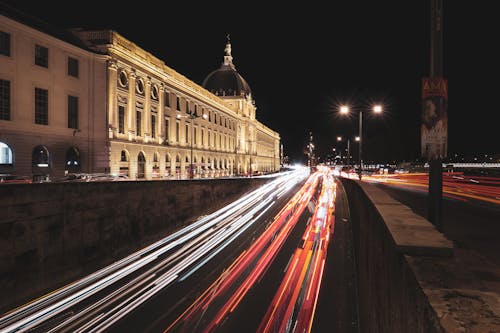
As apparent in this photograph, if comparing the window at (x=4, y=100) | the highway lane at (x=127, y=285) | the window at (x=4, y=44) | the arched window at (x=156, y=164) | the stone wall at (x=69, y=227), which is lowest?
the highway lane at (x=127, y=285)

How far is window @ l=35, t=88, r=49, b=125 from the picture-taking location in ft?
98.8

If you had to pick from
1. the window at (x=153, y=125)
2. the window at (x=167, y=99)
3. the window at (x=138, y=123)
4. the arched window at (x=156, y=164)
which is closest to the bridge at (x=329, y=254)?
the window at (x=138, y=123)

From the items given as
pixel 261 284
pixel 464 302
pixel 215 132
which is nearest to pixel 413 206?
pixel 261 284

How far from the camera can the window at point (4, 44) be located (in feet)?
87.1

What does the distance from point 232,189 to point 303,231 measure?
1502 cm

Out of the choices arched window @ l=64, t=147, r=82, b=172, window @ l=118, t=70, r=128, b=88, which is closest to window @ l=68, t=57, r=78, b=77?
window @ l=118, t=70, r=128, b=88

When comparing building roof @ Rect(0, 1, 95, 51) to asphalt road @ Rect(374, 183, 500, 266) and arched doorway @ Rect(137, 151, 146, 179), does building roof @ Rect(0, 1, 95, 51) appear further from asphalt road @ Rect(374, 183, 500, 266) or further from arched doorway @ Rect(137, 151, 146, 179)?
asphalt road @ Rect(374, 183, 500, 266)

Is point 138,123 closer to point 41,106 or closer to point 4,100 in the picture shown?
point 41,106

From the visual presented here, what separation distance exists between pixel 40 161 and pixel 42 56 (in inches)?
364

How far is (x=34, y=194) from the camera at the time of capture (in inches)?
576

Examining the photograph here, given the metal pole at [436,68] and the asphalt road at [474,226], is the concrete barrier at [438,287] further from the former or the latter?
the metal pole at [436,68]

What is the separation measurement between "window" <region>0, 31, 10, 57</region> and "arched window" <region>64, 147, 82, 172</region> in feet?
32.7

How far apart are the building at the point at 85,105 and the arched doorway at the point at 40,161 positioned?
9cm

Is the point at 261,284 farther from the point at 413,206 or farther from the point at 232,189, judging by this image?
the point at 232,189
